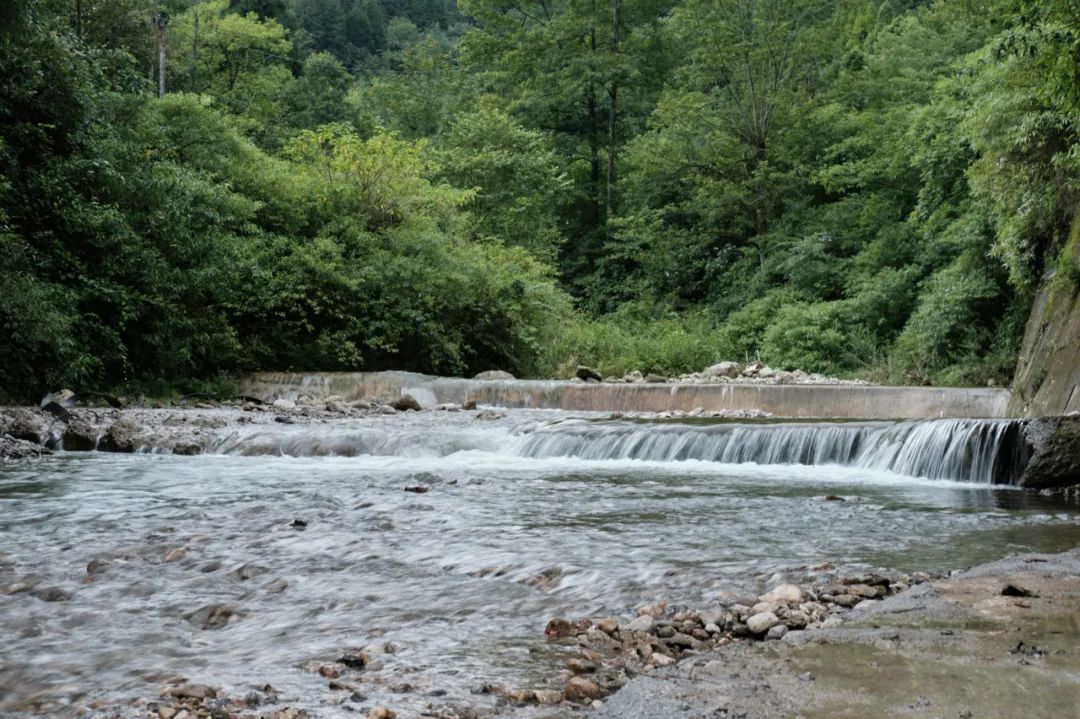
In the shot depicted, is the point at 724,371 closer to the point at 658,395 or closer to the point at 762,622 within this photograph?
the point at 658,395

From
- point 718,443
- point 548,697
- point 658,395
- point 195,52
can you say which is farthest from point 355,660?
point 195,52

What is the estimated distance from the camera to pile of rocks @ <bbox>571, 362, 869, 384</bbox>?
18.6 metres

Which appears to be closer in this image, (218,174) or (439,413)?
(439,413)

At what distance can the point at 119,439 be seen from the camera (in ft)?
33.6

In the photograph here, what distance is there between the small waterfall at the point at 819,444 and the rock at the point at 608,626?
575cm

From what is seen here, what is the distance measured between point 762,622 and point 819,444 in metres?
6.50

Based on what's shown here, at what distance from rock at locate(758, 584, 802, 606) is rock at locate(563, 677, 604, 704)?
3.59 ft

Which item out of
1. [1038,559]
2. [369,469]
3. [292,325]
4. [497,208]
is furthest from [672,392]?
[497,208]

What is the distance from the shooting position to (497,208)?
2906cm

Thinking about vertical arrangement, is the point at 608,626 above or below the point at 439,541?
above

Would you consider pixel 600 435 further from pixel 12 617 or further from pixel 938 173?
pixel 938 173

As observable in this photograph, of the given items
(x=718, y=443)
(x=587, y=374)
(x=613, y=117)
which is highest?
(x=613, y=117)

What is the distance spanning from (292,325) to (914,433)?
41.8ft

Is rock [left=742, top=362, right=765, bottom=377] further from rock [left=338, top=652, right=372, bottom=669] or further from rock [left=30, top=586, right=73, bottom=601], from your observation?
rock [left=338, top=652, right=372, bottom=669]
